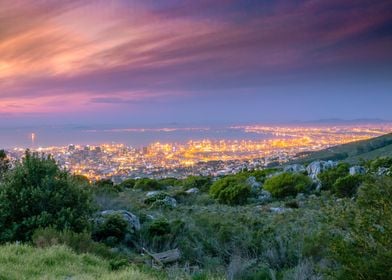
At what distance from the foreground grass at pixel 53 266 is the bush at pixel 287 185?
1870 centimetres

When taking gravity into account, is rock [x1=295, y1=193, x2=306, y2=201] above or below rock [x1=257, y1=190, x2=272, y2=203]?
above

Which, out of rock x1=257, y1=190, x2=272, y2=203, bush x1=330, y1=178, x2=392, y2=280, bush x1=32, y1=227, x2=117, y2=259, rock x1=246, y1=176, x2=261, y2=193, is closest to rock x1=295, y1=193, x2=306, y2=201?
rock x1=257, y1=190, x2=272, y2=203

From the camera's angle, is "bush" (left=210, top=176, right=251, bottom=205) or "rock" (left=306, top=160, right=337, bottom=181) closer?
"bush" (left=210, top=176, right=251, bottom=205)

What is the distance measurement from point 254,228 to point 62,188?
5.97 metres

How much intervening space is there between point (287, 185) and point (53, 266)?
20266 millimetres

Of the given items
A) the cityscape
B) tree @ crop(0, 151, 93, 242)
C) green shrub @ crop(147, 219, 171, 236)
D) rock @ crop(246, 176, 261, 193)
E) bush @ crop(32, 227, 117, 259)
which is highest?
tree @ crop(0, 151, 93, 242)

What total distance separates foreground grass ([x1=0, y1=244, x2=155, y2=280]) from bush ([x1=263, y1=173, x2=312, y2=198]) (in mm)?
18696

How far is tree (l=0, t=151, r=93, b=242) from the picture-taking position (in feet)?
37.4

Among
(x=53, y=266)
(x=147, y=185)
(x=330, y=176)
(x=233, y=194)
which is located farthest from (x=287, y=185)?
(x=53, y=266)

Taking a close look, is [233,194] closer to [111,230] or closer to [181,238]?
[181,238]

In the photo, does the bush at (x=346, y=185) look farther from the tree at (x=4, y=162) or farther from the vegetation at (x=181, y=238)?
the tree at (x=4, y=162)

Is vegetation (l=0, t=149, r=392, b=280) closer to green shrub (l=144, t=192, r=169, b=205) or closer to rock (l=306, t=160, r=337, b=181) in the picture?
green shrub (l=144, t=192, r=169, b=205)

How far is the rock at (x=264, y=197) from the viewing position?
2516 centimetres

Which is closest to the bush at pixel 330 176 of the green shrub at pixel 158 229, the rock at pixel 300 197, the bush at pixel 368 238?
the rock at pixel 300 197
